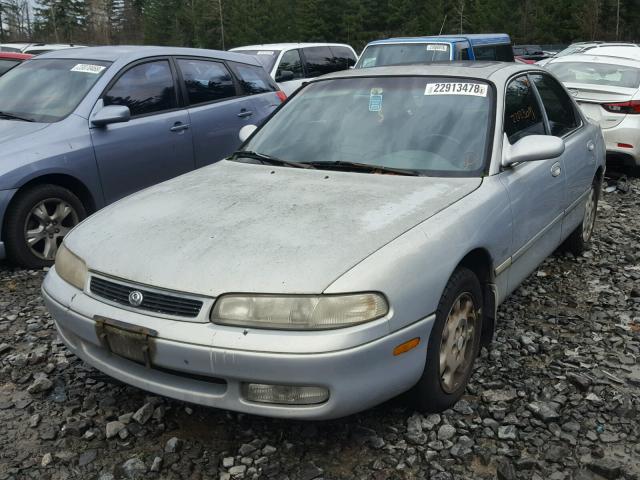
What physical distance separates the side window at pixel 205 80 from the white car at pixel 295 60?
4.22 metres

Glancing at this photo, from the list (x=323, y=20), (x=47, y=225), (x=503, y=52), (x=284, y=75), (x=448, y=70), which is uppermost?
(x=448, y=70)

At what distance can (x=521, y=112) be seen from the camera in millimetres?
4023

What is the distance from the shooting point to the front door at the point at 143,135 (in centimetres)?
543

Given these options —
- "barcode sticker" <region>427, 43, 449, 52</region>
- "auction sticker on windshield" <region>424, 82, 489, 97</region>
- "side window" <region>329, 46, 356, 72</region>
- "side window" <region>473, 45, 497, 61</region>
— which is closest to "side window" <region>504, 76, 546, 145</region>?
"auction sticker on windshield" <region>424, 82, 489, 97</region>

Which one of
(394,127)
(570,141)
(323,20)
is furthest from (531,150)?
(323,20)

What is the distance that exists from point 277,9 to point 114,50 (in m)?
62.8

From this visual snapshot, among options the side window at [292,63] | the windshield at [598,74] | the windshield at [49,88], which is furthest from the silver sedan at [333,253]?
the side window at [292,63]

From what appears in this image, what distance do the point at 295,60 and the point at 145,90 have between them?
20.8 feet

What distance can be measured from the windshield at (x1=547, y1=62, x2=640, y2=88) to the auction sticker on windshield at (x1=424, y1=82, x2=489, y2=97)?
5.61m

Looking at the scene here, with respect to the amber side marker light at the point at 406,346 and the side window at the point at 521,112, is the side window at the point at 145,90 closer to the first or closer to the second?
the side window at the point at 521,112

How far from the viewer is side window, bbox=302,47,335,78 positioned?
39.6 feet

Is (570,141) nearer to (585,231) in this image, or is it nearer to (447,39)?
(585,231)

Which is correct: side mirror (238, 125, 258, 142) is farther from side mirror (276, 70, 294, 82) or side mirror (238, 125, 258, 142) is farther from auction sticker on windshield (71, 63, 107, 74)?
side mirror (276, 70, 294, 82)

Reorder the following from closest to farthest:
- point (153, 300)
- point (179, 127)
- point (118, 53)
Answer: point (153, 300)
point (118, 53)
point (179, 127)
